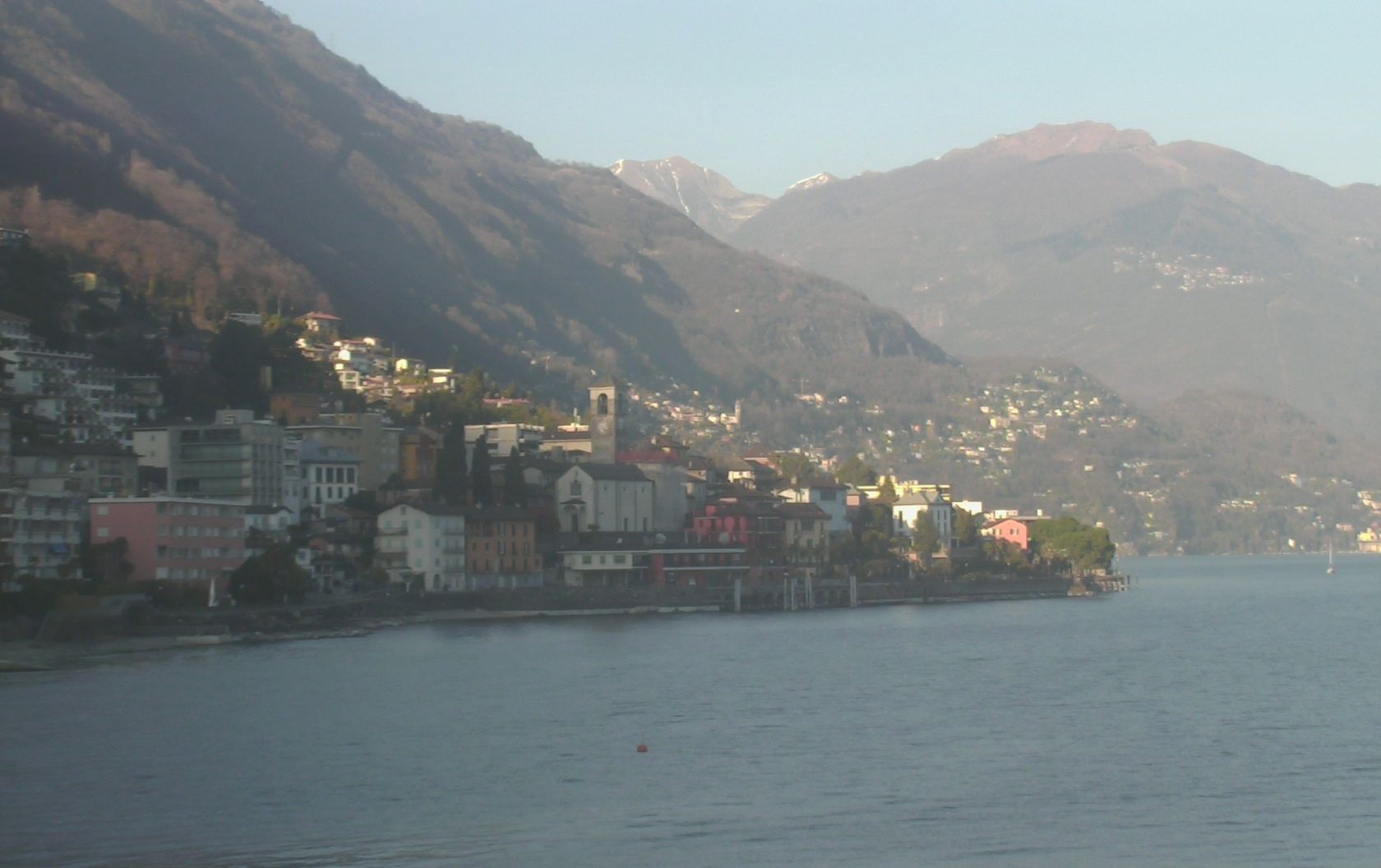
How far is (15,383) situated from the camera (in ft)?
308

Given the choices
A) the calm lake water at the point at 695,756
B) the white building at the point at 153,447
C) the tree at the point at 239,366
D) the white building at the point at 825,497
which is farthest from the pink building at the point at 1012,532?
the calm lake water at the point at 695,756

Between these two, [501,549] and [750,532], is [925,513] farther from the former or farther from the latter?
[501,549]

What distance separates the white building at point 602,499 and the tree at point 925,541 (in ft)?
69.9

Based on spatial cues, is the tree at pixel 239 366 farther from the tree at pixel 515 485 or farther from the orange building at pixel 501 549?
the orange building at pixel 501 549

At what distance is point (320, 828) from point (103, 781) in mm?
7266

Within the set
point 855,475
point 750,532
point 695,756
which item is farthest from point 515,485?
point 695,756

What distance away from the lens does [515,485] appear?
102812 mm

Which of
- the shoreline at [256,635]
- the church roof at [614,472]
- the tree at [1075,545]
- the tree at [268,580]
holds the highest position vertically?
the church roof at [614,472]

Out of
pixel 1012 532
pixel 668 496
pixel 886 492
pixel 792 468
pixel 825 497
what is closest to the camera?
pixel 668 496

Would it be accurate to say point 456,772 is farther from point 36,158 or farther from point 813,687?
point 36,158

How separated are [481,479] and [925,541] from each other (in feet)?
113

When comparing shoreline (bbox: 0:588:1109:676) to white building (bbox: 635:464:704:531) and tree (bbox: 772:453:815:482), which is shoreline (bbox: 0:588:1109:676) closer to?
white building (bbox: 635:464:704:531)

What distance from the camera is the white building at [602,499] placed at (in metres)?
106

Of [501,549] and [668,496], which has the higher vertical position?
[668,496]
